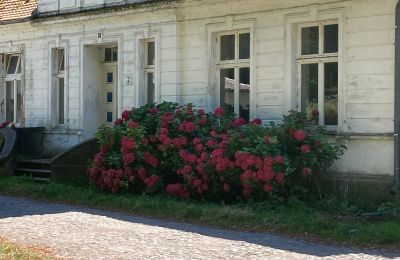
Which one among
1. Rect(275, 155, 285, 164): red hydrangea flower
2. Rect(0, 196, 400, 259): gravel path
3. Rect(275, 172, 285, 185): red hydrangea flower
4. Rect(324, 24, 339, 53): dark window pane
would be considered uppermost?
Rect(324, 24, 339, 53): dark window pane

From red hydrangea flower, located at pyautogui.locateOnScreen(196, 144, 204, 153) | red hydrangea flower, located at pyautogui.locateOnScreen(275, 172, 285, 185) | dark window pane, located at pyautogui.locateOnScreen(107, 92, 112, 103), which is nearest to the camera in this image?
Result: red hydrangea flower, located at pyautogui.locateOnScreen(275, 172, 285, 185)

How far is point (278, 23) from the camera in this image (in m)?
13.5

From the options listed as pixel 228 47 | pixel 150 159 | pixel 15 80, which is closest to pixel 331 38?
pixel 228 47

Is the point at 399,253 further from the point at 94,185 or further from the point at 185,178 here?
the point at 94,185

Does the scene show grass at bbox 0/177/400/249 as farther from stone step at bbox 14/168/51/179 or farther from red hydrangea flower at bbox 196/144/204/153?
stone step at bbox 14/168/51/179

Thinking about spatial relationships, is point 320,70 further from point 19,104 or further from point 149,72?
point 19,104

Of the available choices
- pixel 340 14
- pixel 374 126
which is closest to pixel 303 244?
pixel 374 126

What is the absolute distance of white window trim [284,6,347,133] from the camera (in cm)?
1250

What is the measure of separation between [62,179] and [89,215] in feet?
12.5

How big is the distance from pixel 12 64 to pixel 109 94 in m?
3.81

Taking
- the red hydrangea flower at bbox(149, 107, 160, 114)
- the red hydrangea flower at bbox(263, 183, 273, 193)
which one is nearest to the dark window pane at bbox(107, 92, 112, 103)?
the red hydrangea flower at bbox(149, 107, 160, 114)

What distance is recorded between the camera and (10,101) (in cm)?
2005

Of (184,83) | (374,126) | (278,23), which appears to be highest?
(278,23)

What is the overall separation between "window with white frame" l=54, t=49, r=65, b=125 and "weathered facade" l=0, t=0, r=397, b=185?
31 mm
